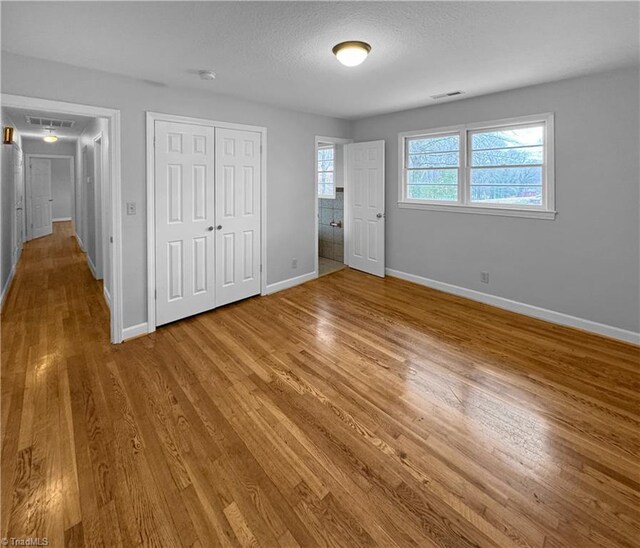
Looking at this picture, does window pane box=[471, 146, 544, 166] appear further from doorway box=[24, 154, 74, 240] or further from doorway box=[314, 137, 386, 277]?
doorway box=[24, 154, 74, 240]

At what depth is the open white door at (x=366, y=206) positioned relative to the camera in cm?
552

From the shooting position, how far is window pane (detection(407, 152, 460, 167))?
4680 millimetres

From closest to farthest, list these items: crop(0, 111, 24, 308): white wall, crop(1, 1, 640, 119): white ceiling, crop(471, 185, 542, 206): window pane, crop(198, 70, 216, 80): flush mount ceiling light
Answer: crop(1, 1, 640, 119): white ceiling, crop(198, 70, 216, 80): flush mount ceiling light, crop(471, 185, 542, 206): window pane, crop(0, 111, 24, 308): white wall

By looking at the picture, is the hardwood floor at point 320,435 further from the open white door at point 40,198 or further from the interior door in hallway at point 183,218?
the open white door at point 40,198

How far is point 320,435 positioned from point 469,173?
12.4 ft

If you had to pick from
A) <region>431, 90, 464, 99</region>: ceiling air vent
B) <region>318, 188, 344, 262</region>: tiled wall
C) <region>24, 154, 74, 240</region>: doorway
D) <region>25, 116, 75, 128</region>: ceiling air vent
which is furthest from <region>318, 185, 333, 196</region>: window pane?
<region>24, 154, 74, 240</region>: doorway

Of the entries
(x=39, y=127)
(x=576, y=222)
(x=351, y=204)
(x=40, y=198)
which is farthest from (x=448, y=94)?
(x=40, y=198)

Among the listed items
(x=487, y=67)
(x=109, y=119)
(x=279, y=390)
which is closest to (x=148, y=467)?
(x=279, y=390)

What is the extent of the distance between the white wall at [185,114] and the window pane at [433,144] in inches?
46.7

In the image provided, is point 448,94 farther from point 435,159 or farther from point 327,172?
point 327,172

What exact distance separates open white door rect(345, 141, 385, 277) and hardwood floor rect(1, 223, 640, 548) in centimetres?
212

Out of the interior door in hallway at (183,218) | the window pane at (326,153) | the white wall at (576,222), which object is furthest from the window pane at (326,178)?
the interior door in hallway at (183,218)

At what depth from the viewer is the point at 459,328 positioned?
3721 millimetres

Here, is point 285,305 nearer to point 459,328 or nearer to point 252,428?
point 459,328
